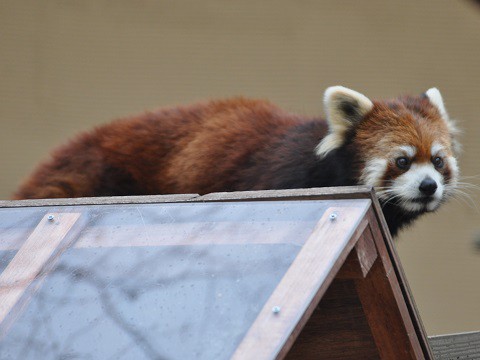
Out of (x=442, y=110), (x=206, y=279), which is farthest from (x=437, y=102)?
(x=206, y=279)

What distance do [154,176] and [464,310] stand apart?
82.2 inches

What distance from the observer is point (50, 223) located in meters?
1.51

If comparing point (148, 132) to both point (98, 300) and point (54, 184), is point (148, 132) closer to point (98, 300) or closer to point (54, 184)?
point (54, 184)

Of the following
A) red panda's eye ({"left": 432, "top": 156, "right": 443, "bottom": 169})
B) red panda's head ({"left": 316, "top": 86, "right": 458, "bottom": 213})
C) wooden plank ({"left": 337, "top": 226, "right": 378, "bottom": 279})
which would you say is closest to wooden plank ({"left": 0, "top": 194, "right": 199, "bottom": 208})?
wooden plank ({"left": 337, "top": 226, "right": 378, "bottom": 279})

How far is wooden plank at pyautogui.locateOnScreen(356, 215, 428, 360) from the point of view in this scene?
144cm

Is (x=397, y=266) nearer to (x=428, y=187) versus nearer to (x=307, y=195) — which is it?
(x=307, y=195)

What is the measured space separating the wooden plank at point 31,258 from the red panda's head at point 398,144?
1105 millimetres

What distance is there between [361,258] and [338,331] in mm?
253

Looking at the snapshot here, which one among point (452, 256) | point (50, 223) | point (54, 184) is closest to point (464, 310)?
point (452, 256)

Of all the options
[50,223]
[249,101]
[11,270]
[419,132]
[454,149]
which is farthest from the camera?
[249,101]

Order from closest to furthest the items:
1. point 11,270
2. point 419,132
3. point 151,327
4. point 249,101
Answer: point 151,327 → point 11,270 → point 419,132 → point 249,101

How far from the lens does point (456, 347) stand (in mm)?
1856

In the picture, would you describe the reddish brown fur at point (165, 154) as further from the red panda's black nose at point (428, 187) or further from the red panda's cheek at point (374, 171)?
the red panda's black nose at point (428, 187)

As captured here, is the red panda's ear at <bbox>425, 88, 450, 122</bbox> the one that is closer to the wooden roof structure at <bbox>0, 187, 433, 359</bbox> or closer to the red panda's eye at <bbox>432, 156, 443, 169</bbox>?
the red panda's eye at <bbox>432, 156, 443, 169</bbox>
